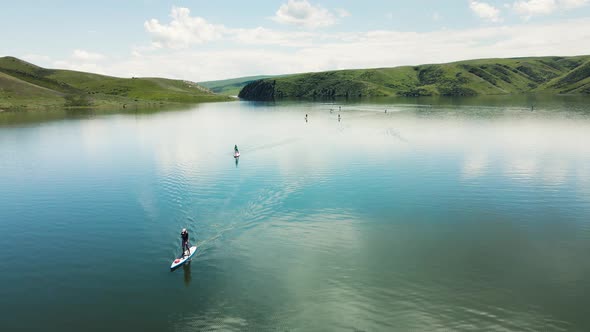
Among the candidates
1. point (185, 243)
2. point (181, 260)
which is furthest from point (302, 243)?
point (181, 260)

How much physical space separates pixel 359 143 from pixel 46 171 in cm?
7753

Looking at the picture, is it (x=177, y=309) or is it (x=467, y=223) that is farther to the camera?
(x=467, y=223)

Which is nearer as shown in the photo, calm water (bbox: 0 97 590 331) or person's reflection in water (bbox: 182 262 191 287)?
calm water (bbox: 0 97 590 331)

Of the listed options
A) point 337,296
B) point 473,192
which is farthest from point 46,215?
point 473,192

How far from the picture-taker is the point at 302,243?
3834 cm

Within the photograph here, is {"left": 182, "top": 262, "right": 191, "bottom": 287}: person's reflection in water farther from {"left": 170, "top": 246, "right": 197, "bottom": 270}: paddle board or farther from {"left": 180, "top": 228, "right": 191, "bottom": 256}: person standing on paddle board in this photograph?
{"left": 180, "top": 228, "right": 191, "bottom": 256}: person standing on paddle board

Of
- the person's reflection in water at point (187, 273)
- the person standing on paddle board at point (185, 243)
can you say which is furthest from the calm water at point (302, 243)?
the person standing on paddle board at point (185, 243)

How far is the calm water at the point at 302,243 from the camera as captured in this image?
88.0 feet

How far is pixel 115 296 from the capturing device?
95.3 ft

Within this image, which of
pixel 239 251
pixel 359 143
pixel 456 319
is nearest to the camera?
pixel 456 319

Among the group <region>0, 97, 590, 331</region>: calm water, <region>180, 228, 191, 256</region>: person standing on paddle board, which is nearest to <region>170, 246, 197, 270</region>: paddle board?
<region>180, 228, 191, 256</region>: person standing on paddle board

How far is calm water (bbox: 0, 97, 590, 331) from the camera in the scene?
88.0 feet

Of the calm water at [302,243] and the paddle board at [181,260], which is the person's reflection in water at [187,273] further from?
the paddle board at [181,260]

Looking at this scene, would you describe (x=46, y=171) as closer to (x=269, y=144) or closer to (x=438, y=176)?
(x=269, y=144)
